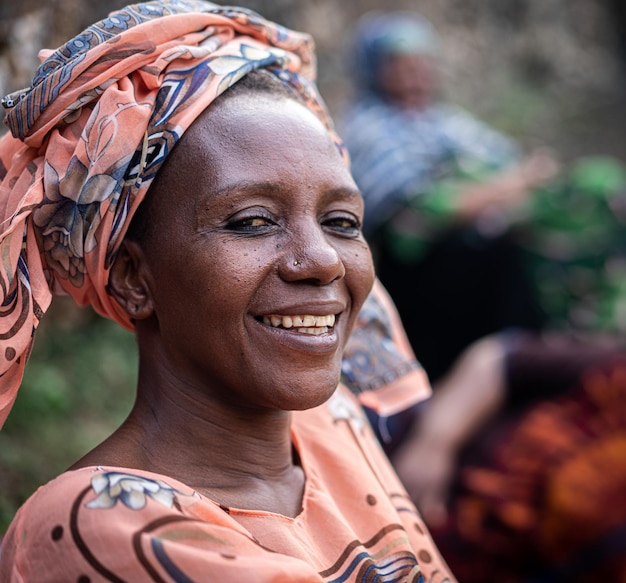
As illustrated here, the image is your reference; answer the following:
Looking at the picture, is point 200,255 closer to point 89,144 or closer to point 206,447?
point 89,144

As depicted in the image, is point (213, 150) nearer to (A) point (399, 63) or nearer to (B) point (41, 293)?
(B) point (41, 293)

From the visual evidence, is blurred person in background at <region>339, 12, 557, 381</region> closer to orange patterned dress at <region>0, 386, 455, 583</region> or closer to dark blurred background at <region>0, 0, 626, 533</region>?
dark blurred background at <region>0, 0, 626, 533</region>

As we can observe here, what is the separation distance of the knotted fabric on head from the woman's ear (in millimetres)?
35

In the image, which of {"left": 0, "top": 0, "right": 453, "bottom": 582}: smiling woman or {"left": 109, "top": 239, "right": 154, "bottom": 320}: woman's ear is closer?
{"left": 0, "top": 0, "right": 453, "bottom": 582}: smiling woman

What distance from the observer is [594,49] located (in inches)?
453

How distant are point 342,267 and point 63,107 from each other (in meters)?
0.66

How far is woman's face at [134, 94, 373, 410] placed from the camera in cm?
179

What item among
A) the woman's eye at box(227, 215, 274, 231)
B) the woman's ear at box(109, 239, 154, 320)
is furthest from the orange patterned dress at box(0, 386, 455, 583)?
the woman's eye at box(227, 215, 274, 231)

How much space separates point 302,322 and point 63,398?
249cm

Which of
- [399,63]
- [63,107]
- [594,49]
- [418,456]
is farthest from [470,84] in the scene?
[63,107]

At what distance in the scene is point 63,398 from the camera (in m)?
4.02

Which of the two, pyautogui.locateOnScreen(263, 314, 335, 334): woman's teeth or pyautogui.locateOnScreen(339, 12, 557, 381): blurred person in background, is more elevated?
pyautogui.locateOnScreen(263, 314, 335, 334): woman's teeth

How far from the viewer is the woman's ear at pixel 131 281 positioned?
1902mm

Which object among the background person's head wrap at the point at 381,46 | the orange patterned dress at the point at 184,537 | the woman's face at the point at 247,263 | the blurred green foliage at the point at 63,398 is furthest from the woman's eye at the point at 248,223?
the background person's head wrap at the point at 381,46
